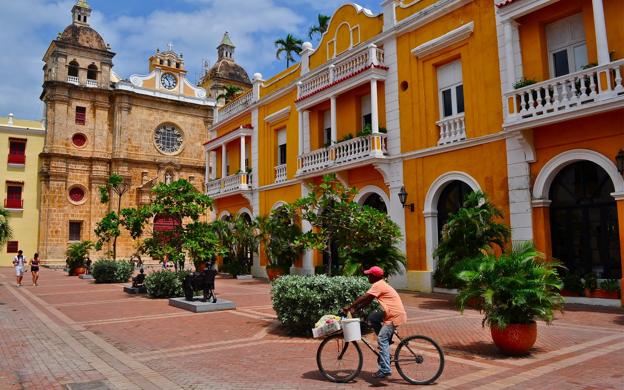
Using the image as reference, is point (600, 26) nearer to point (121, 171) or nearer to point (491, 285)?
point (491, 285)

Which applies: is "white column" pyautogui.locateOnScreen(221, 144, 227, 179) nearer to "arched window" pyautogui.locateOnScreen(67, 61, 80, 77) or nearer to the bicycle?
"arched window" pyautogui.locateOnScreen(67, 61, 80, 77)

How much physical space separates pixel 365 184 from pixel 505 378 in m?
12.8

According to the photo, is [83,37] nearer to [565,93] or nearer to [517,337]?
[565,93]

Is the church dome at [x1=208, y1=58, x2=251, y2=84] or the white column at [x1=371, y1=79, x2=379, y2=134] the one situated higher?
the church dome at [x1=208, y1=58, x2=251, y2=84]

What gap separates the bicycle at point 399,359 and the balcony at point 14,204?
131 ft

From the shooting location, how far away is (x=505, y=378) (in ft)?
20.5

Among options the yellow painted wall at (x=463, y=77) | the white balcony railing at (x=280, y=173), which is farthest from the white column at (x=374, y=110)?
the white balcony railing at (x=280, y=173)

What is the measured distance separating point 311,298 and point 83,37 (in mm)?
42061

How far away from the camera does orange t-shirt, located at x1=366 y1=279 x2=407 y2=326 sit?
20.2 feet

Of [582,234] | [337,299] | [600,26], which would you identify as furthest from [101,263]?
[600,26]

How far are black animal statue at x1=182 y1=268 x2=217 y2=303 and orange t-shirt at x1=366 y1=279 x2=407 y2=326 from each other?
8.09 metres

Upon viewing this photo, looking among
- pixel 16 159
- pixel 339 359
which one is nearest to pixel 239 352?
pixel 339 359

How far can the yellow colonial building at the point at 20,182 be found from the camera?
38375 millimetres

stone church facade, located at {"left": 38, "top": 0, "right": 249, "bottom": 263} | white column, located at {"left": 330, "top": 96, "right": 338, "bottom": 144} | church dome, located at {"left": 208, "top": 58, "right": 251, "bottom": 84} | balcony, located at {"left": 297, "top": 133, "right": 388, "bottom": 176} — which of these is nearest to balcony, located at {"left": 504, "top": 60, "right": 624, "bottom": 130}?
balcony, located at {"left": 297, "top": 133, "right": 388, "bottom": 176}
